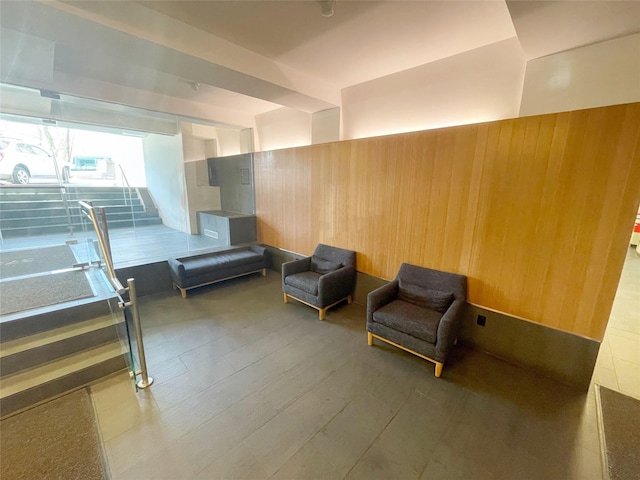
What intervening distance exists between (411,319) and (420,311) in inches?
9.2

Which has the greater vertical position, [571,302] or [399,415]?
[571,302]

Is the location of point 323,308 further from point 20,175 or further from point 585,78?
point 20,175

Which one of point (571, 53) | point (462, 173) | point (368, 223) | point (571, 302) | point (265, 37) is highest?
point (265, 37)

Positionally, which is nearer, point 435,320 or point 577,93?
point 577,93

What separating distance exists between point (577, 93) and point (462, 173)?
0.98m

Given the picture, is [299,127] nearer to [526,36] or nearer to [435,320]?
[526,36]

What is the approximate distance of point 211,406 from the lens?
6.61ft

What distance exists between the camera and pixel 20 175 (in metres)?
3.43

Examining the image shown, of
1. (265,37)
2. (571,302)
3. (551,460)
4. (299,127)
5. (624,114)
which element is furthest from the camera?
(299,127)

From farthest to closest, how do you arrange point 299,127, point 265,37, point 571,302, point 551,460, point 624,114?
1. point 299,127
2. point 265,37
3. point 571,302
4. point 624,114
5. point 551,460

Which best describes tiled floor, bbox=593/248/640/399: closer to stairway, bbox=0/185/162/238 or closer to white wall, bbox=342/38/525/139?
white wall, bbox=342/38/525/139

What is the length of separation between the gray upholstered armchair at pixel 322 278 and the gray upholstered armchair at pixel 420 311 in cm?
72

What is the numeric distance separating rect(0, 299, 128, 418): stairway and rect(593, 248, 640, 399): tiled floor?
4462 millimetres

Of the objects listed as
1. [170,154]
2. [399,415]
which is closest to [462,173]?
[399,415]
